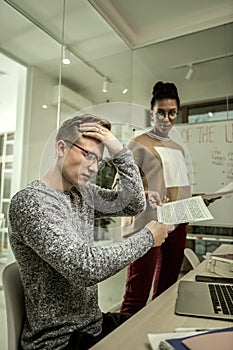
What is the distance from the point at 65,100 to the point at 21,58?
388mm

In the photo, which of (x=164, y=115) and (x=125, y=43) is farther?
(x=125, y=43)

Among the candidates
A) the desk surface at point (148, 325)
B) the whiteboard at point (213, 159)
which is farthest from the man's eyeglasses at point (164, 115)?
the desk surface at point (148, 325)

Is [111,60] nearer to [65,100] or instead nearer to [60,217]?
[65,100]

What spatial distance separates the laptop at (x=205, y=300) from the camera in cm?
63

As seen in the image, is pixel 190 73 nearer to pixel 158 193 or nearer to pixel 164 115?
pixel 164 115

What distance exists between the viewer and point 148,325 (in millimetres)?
563

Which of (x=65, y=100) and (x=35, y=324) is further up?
(x=65, y=100)

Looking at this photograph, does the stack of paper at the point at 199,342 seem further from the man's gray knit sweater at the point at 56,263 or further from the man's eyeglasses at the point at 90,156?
the man's eyeglasses at the point at 90,156

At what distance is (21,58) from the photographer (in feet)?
6.21

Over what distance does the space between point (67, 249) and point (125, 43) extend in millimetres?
2316

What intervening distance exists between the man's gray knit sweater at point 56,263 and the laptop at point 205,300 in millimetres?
150

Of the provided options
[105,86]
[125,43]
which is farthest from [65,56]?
[125,43]

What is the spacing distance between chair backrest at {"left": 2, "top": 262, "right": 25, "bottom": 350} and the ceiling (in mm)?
1348

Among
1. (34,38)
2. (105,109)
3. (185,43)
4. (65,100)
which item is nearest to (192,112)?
(185,43)
